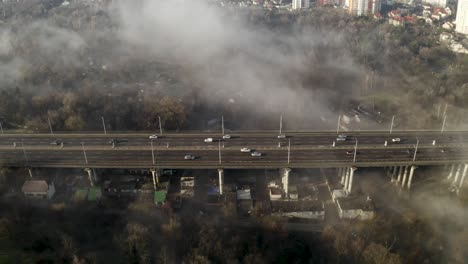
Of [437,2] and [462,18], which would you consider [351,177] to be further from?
[437,2]

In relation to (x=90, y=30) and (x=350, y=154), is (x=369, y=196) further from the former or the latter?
(x=90, y=30)

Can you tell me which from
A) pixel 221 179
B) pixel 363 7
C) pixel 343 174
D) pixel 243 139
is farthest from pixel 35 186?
pixel 363 7

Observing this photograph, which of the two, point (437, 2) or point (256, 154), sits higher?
point (437, 2)

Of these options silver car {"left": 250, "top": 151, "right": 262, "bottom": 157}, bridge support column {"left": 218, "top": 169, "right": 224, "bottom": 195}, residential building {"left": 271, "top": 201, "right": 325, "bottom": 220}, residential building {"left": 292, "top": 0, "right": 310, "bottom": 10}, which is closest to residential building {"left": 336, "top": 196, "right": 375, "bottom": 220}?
residential building {"left": 271, "top": 201, "right": 325, "bottom": 220}

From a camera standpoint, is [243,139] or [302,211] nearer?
[302,211]

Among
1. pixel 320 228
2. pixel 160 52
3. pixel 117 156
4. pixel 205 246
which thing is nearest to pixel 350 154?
pixel 320 228

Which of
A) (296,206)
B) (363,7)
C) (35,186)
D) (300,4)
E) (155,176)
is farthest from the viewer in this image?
(300,4)

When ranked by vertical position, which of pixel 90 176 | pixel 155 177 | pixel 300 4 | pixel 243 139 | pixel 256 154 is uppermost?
pixel 300 4
